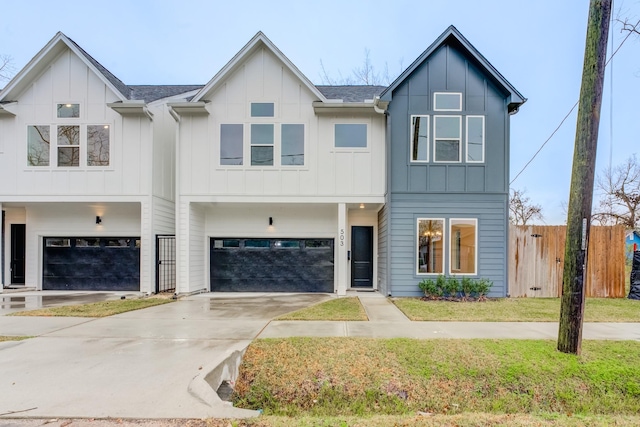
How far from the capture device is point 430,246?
9711mm

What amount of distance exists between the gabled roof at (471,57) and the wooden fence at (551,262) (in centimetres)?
371

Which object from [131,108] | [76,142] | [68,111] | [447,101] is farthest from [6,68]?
[447,101]

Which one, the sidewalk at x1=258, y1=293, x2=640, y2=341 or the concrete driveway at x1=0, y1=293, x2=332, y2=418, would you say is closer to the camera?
the concrete driveway at x1=0, y1=293, x2=332, y2=418

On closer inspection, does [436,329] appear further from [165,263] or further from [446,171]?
[165,263]

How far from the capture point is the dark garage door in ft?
36.9

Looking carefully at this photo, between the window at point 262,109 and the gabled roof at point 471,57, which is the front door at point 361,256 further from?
the window at point 262,109

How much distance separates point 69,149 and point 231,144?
4881mm

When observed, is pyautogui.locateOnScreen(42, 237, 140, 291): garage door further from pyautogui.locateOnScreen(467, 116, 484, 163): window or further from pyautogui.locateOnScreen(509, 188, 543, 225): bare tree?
pyautogui.locateOnScreen(509, 188, 543, 225): bare tree

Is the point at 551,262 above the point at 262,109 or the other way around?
the other way around

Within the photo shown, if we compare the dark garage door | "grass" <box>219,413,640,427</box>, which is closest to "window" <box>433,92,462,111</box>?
the dark garage door

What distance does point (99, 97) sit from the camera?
10242 millimetres

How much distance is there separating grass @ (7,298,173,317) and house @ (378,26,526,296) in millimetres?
6579

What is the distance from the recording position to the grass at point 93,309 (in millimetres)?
7090

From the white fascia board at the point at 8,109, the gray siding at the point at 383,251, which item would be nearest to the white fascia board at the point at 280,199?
the gray siding at the point at 383,251
